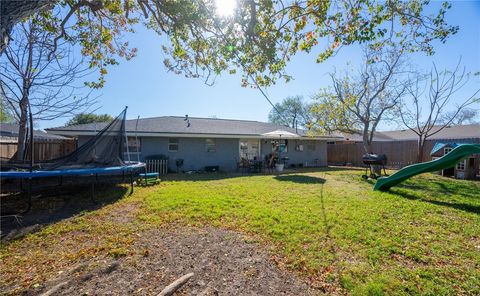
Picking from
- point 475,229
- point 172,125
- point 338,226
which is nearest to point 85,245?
point 338,226

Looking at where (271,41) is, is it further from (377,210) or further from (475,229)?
(475,229)

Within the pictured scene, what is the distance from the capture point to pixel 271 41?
524cm

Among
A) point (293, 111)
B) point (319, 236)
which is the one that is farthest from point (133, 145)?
point (293, 111)

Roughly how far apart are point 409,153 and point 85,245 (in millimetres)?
20179

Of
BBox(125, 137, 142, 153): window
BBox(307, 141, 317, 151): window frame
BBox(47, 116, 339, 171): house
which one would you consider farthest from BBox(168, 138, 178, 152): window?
BBox(307, 141, 317, 151): window frame

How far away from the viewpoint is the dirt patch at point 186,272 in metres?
2.71

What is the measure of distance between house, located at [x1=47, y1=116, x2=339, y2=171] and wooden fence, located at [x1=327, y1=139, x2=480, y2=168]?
460cm

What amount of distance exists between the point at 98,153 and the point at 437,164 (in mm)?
10636

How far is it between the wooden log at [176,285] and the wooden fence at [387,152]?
62.8 ft

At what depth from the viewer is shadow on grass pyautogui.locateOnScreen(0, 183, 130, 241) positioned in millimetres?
4684

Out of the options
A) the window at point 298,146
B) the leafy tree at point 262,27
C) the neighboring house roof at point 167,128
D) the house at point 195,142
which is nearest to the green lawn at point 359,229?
the leafy tree at point 262,27

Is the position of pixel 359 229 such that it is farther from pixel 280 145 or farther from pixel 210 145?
pixel 280 145

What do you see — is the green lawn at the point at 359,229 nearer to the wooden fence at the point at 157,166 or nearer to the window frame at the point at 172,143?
the wooden fence at the point at 157,166

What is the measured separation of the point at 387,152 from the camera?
18.9 m
